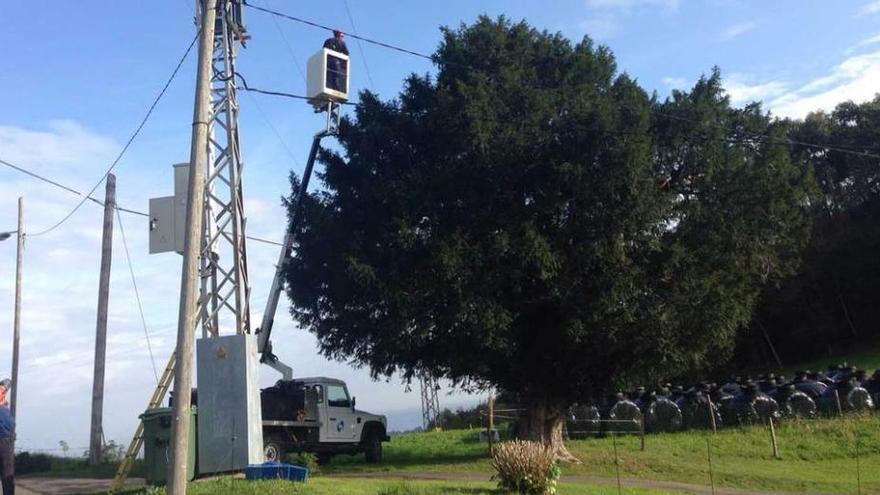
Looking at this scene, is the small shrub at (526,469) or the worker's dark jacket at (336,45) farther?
the worker's dark jacket at (336,45)

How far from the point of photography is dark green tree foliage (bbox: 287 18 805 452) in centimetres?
2211

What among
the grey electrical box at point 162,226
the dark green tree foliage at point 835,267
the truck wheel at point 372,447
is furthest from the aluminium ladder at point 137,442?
the dark green tree foliage at point 835,267

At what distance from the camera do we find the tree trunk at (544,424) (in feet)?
79.9

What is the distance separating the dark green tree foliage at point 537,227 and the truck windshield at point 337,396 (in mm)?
1597

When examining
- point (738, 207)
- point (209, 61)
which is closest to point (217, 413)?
point (209, 61)

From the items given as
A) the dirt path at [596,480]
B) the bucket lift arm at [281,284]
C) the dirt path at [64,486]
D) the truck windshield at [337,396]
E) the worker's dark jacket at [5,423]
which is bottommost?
the dirt path at [596,480]

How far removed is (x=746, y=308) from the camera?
81.3ft

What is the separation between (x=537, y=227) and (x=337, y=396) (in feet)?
25.5

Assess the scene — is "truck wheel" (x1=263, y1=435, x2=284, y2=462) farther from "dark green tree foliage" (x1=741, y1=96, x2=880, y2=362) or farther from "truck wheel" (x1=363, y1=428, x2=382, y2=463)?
"dark green tree foliage" (x1=741, y1=96, x2=880, y2=362)

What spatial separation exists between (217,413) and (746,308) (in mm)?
14656

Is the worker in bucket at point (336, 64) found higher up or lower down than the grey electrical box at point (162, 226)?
higher up

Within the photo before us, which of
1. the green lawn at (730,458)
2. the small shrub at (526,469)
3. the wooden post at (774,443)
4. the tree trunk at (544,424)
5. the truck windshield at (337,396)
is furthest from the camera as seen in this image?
the wooden post at (774,443)

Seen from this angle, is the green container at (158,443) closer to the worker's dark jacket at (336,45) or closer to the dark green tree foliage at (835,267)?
the worker's dark jacket at (336,45)

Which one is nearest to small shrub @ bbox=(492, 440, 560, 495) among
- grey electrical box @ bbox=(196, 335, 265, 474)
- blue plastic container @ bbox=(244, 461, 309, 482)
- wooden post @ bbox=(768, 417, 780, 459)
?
blue plastic container @ bbox=(244, 461, 309, 482)
